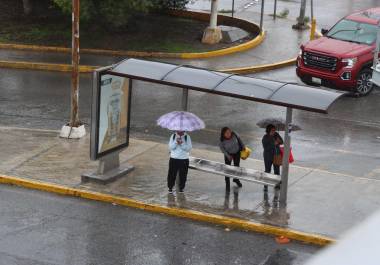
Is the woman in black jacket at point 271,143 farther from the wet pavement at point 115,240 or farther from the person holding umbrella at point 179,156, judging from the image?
the wet pavement at point 115,240

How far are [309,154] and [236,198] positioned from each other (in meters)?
3.15

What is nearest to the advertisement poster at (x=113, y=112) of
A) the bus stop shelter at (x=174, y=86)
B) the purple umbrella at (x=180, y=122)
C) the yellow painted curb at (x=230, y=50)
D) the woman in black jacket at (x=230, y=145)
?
the bus stop shelter at (x=174, y=86)

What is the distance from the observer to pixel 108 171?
476 inches

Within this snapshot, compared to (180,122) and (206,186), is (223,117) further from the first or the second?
(180,122)

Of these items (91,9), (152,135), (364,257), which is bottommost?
(152,135)

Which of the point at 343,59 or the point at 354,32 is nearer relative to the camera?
the point at 343,59

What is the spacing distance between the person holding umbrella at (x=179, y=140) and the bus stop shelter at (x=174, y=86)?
0.49 metres

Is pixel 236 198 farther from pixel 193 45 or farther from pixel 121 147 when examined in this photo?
pixel 193 45

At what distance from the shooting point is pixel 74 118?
14.3 metres

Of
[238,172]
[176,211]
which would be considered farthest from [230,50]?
[176,211]

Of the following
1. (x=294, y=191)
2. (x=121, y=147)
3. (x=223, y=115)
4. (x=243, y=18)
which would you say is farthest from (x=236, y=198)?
(x=243, y=18)

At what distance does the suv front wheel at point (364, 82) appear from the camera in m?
18.9

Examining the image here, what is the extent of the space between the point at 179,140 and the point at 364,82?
9439mm

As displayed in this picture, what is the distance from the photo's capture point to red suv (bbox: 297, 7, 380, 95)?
18.7 metres
